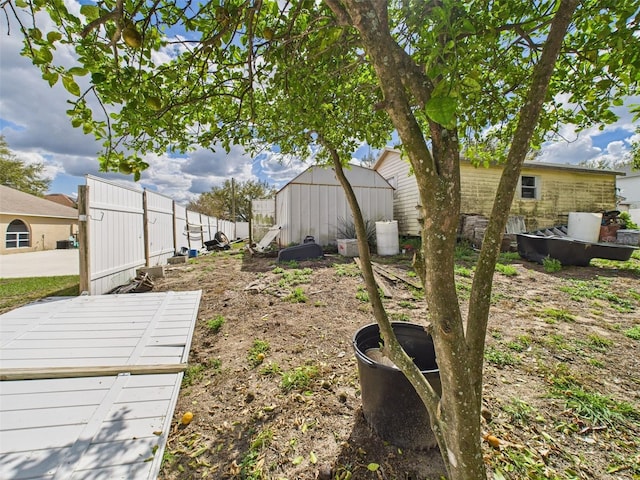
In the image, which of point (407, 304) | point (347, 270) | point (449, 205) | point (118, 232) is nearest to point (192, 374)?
point (449, 205)

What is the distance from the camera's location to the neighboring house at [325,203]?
10062 millimetres

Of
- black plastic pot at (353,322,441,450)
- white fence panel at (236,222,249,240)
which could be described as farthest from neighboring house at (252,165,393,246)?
white fence panel at (236,222,249,240)

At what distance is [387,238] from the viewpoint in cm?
883

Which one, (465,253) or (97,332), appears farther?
(465,253)

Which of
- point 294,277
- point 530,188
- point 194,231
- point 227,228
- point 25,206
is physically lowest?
point 294,277

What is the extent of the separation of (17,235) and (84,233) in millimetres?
18358

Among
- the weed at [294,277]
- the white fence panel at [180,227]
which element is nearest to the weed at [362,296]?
the weed at [294,277]

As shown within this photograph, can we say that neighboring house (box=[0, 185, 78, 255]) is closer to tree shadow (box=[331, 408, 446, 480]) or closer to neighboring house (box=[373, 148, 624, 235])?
neighboring house (box=[373, 148, 624, 235])

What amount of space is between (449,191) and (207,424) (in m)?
2.20

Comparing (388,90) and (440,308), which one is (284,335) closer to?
(440,308)

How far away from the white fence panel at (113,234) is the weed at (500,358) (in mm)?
6041

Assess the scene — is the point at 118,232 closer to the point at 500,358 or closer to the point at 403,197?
the point at 500,358

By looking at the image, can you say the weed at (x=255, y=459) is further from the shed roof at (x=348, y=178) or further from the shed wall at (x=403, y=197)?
the shed wall at (x=403, y=197)

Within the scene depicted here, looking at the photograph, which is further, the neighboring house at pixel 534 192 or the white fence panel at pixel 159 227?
the neighboring house at pixel 534 192
